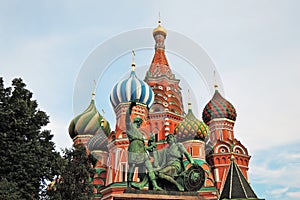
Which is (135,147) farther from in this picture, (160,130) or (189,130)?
(160,130)

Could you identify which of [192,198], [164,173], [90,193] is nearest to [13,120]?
[90,193]

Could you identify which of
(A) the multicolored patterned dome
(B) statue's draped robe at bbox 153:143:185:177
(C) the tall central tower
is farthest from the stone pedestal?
(A) the multicolored patterned dome

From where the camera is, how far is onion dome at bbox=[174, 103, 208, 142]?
26500 millimetres

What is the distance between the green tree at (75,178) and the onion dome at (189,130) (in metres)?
11.5

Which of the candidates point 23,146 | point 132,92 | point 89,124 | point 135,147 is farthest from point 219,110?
point 135,147

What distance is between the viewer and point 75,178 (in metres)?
15.1

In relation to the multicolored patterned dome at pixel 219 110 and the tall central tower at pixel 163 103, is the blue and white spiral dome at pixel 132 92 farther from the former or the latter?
the multicolored patterned dome at pixel 219 110

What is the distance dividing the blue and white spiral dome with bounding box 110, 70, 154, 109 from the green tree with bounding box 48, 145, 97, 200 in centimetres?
918

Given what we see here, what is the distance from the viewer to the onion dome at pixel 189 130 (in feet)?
86.9

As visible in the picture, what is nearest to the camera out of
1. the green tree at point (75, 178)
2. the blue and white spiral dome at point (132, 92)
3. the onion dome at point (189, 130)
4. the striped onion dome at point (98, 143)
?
the green tree at point (75, 178)

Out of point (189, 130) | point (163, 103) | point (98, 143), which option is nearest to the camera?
point (189, 130)

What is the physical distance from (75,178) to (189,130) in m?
13.3

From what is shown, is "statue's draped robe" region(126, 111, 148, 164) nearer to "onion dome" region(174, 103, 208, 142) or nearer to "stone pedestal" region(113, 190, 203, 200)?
"stone pedestal" region(113, 190, 203, 200)

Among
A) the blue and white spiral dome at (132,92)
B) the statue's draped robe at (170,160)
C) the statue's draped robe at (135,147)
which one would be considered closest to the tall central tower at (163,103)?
the blue and white spiral dome at (132,92)
